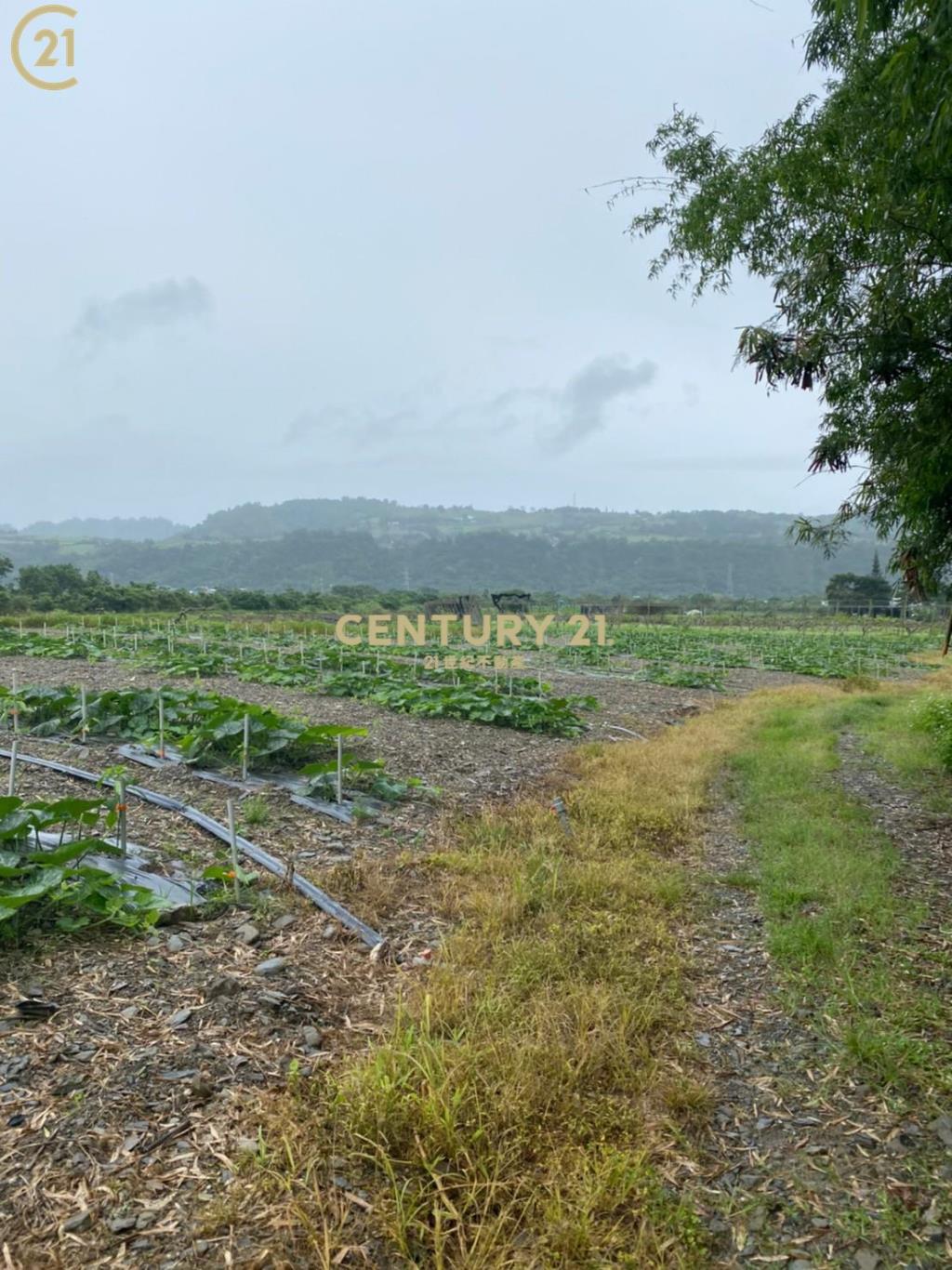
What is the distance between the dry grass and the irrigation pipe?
46 cm

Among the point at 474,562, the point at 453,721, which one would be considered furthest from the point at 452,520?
the point at 453,721

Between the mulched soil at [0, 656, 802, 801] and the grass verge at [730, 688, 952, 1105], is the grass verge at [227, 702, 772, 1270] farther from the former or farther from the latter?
the mulched soil at [0, 656, 802, 801]

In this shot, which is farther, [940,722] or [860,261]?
[940,722]

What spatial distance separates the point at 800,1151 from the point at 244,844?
2928mm

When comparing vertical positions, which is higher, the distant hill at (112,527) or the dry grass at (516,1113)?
the distant hill at (112,527)

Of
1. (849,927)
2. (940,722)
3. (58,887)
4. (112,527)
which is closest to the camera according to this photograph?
(58,887)

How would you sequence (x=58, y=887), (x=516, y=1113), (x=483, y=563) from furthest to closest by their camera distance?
(x=483, y=563) < (x=58, y=887) < (x=516, y=1113)

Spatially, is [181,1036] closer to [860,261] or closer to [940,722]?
[860,261]

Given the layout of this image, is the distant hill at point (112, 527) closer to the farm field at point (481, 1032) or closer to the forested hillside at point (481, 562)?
the forested hillside at point (481, 562)

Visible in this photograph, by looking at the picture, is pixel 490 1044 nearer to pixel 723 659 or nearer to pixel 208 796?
pixel 208 796

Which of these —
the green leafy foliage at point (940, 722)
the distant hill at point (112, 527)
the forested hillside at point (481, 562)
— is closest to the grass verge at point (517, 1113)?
the green leafy foliage at point (940, 722)

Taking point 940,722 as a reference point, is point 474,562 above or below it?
above

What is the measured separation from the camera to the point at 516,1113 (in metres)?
2.11

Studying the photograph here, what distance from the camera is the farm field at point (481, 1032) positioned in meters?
1.84
